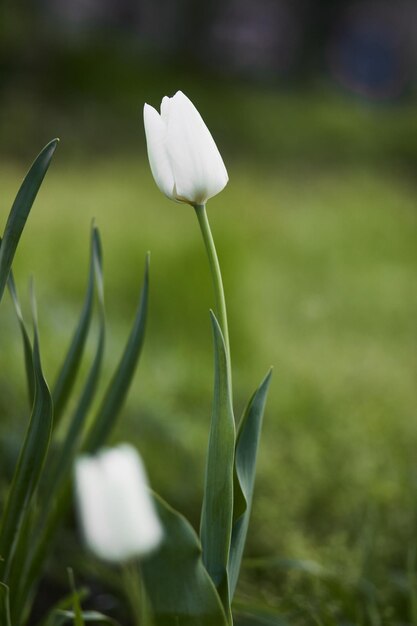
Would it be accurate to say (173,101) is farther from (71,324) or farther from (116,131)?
(116,131)

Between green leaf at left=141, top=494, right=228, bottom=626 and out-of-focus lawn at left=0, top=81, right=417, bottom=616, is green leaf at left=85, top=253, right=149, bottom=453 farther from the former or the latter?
out-of-focus lawn at left=0, top=81, right=417, bottom=616

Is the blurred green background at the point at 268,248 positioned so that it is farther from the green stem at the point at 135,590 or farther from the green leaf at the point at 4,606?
the green leaf at the point at 4,606

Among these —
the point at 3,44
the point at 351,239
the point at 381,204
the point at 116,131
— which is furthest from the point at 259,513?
the point at 3,44

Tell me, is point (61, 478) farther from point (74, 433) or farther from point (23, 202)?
point (23, 202)

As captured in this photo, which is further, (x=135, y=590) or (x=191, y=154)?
(x=135, y=590)

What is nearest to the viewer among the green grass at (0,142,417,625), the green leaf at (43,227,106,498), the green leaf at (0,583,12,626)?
the green leaf at (0,583,12,626)

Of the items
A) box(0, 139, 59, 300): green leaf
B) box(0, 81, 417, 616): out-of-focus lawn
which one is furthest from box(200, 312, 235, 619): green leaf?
box(0, 81, 417, 616): out-of-focus lawn

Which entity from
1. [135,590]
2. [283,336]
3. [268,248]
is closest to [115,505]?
[135,590]
